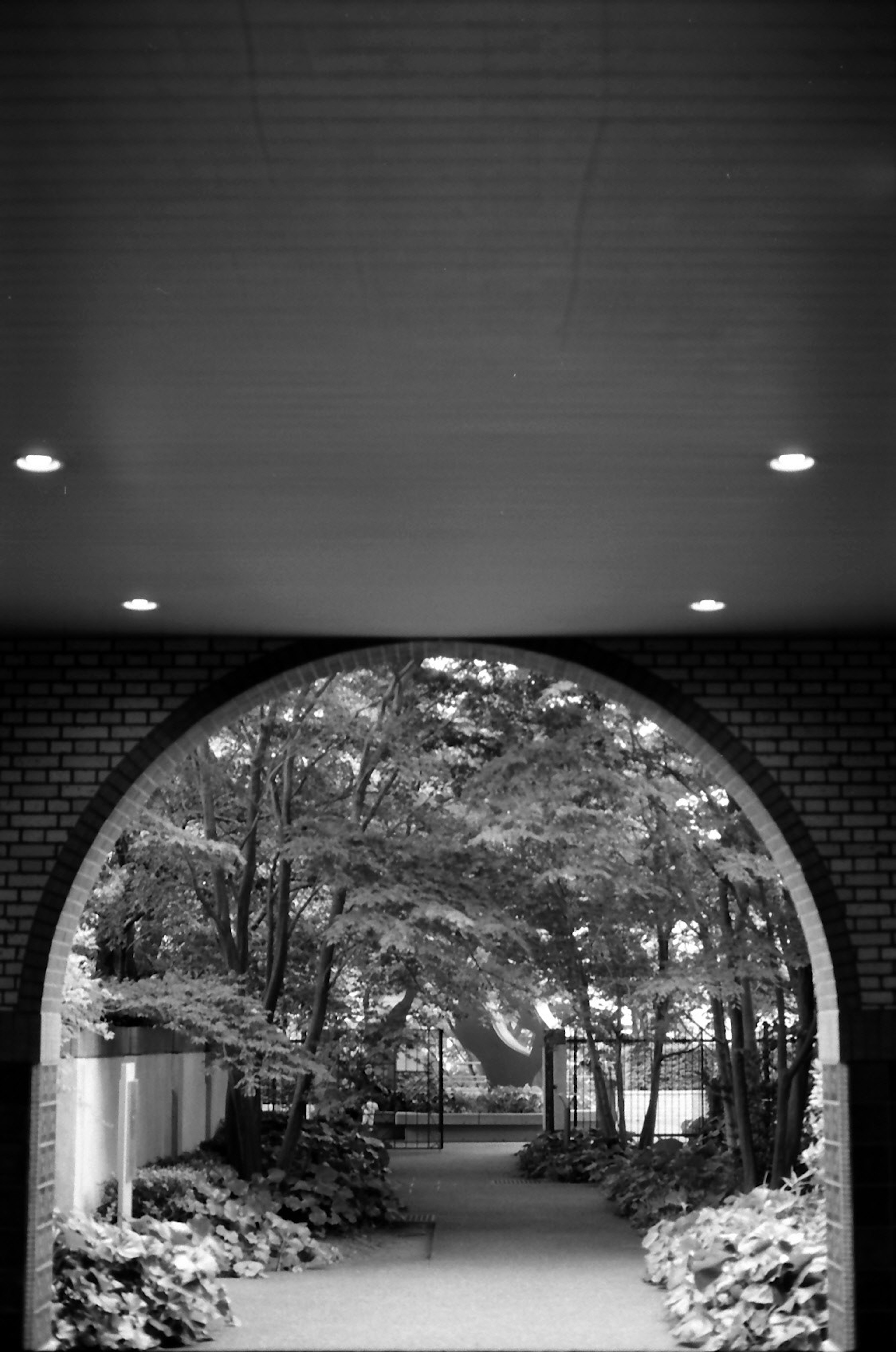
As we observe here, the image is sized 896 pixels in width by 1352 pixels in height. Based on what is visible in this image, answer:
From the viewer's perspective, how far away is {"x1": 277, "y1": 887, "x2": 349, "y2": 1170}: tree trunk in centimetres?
1356

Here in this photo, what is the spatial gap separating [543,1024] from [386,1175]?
32.7ft

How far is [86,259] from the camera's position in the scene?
12.7 ft

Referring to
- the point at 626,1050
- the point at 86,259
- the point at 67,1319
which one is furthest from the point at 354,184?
the point at 626,1050

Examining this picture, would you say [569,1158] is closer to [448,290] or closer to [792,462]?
[792,462]

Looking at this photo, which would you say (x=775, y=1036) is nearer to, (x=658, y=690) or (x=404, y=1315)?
(x=404, y=1315)

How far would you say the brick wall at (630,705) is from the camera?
7609mm

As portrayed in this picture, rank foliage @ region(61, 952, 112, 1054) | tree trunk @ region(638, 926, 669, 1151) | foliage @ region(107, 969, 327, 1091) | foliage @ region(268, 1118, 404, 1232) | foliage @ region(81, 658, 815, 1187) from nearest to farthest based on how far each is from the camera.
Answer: foliage @ region(61, 952, 112, 1054)
foliage @ region(107, 969, 327, 1091)
foliage @ region(81, 658, 815, 1187)
foliage @ region(268, 1118, 404, 1232)
tree trunk @ region(638, 926, 669, 1151)

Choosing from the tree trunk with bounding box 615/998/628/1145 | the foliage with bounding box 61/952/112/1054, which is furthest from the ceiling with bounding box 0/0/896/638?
the tree trunk with bounding box 615/998/628/1145

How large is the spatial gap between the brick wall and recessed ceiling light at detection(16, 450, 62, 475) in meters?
2.72

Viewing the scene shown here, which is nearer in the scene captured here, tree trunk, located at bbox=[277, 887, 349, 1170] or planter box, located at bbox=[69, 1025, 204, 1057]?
planter box, located at bbox=[69, 1025, 204, 1057]

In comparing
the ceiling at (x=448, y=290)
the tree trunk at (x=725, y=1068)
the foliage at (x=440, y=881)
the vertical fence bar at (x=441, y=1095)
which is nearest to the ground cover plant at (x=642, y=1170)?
the tree trunk at (x=725, y=1068)

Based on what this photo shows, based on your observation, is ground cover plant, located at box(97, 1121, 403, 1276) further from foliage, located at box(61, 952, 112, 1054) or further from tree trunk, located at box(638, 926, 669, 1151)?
tree trunk, located at box(638, 926, 669, 1151)

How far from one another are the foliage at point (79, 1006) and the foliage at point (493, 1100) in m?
15.6

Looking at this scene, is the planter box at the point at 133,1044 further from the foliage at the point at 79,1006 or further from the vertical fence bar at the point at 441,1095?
the vertical fence bar at the point at 441,1095
